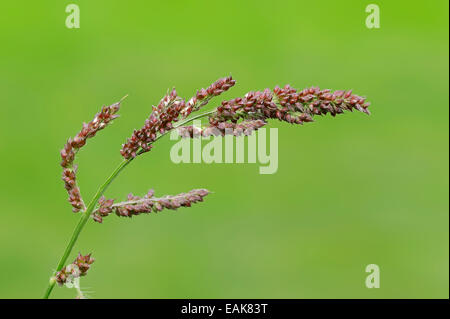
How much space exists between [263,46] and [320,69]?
0.66m

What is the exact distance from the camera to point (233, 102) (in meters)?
0.94

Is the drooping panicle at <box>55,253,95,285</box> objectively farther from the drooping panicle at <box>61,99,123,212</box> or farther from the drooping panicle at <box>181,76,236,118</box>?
the drooping panicle at <box>181,76,236,118</box>

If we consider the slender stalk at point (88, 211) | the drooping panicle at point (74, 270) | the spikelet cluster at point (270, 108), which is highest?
the spikelet cluster at point (270, 108)

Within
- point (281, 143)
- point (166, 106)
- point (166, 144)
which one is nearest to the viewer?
point (166, 106)

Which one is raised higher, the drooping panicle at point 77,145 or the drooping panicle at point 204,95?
the drooping panicle at point 204,95

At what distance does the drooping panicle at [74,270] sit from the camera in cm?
88

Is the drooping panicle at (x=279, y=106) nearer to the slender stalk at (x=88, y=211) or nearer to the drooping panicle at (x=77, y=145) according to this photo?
the slender stalk at (x=88, y=211)

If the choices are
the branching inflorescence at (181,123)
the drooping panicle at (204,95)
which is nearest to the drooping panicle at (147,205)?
the branching inflorescence at (181,123)

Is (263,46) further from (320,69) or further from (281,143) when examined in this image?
(281,143)

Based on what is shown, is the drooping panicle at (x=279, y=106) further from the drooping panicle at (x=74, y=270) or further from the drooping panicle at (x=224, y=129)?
the drooping panicle at (x=74, y=270)

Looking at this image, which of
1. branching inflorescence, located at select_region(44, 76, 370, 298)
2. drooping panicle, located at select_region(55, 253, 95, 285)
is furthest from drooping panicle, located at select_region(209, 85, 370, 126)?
drooping panicle, located at select_region(55, 253, 95, 285)

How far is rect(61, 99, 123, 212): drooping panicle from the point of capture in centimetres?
91
